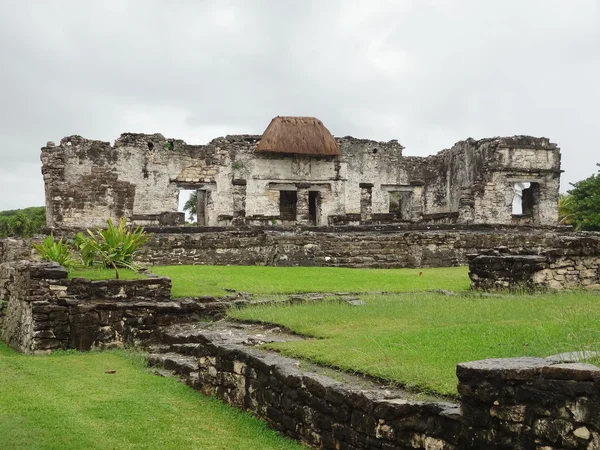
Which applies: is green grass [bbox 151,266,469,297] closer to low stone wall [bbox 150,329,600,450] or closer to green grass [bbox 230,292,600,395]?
green grass [bbox 230,292,600,395]

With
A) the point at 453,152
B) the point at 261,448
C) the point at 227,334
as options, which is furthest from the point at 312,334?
the point at 453,152

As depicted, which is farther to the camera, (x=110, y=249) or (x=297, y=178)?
(x=297, y=178)

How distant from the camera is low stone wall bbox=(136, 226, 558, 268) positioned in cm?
1703

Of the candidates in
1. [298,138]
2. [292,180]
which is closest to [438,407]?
[292,180]

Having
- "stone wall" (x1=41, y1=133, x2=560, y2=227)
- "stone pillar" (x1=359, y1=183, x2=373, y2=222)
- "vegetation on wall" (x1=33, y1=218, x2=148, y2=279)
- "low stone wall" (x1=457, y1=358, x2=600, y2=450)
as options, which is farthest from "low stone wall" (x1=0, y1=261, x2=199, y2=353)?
"stone pillar" (x1=359, y1=183, x2=373, y2=222)

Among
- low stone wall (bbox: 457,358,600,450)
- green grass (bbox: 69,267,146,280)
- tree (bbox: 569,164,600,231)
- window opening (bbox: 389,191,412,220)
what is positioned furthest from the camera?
tree (bbox: 569,164,600,231)

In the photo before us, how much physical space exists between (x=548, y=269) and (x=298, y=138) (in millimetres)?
19067

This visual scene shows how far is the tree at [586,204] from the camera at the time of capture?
33.1 metres

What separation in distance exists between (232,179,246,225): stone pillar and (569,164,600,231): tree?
700 inches

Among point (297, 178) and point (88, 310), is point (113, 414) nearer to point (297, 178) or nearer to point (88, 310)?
point (88, 310)

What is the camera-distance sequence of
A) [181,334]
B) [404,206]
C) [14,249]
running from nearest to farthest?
[181,334] < [14,249] < [404,206]

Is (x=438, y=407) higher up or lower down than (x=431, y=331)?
lower down

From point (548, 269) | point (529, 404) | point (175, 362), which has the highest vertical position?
point (548, 269)

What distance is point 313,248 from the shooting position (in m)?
17.2
